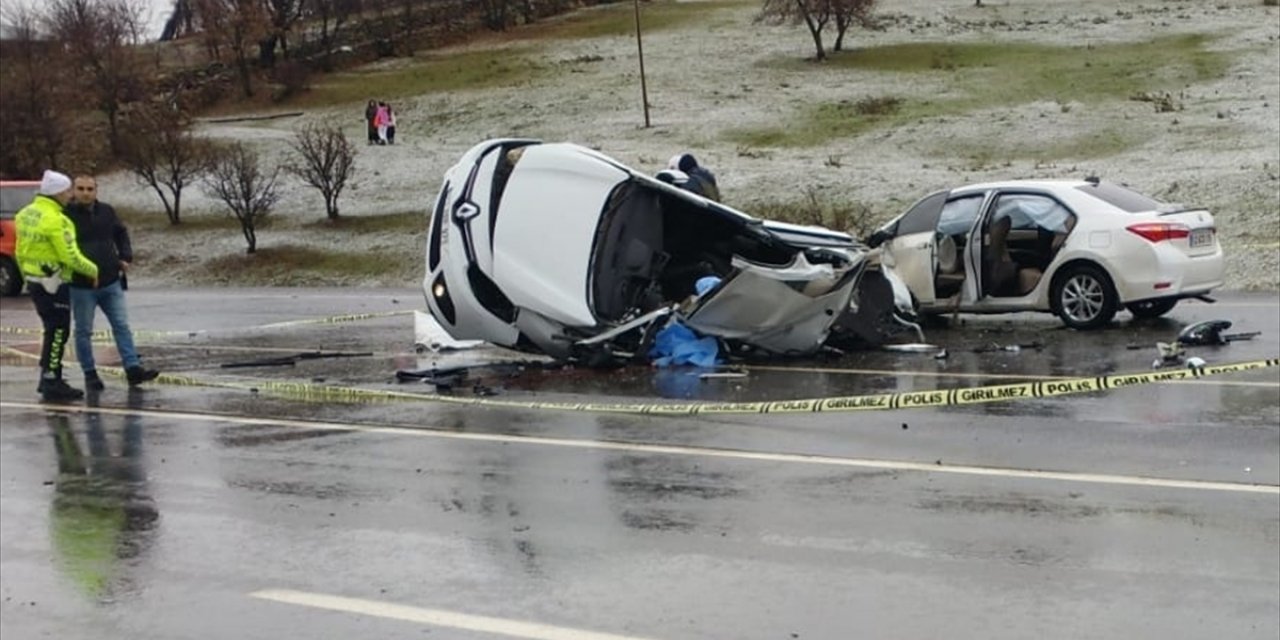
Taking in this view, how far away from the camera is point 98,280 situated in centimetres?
1198

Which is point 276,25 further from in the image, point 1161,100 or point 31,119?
point 1161,100

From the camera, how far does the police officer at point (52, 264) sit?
11594 mm

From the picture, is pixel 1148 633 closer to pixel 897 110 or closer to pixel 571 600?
pixel 571 600

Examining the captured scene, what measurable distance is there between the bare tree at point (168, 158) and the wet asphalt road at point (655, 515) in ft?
98.3

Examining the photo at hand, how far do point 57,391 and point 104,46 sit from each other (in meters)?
54.9

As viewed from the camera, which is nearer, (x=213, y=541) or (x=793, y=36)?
(x=213, y=541)

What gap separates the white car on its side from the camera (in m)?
13.4

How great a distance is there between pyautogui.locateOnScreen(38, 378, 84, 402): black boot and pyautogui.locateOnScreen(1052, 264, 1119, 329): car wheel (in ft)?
29.2

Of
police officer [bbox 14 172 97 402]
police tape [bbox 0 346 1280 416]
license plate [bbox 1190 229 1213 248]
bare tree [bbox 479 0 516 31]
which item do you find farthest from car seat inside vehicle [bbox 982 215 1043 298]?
bare tree [bbox 479 0 516 31]

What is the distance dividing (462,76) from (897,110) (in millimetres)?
26418

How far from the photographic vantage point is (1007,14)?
221ft

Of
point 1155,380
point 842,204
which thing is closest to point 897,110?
point 842,204

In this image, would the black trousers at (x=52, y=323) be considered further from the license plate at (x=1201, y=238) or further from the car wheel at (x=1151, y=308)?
the license plate at (x=1201, y=238)

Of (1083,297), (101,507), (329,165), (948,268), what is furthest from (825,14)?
(101,507)
